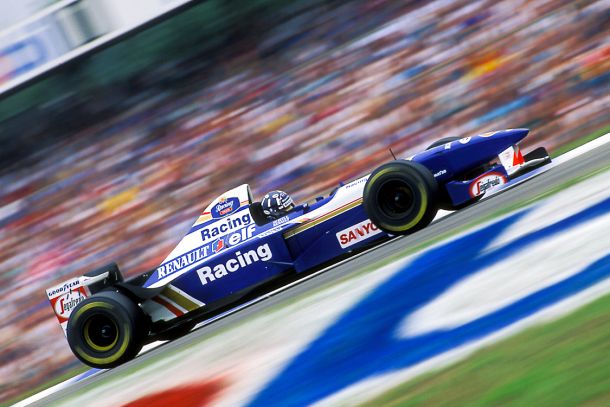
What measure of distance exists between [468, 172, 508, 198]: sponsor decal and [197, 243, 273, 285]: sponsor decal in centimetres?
188

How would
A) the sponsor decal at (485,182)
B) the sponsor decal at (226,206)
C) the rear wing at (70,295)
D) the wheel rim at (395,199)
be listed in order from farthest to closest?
1. the rear wing at (70,295)
2. the sponsor decal at (226,206)
3. the sponsor decal at (485,182)
4. the wheel rim at (395,199)

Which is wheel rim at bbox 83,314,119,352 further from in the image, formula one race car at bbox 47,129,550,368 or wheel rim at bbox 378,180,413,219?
wheel rim at bbox 378,180,413,219

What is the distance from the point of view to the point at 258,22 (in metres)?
13.2

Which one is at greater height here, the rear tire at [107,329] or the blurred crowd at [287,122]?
the blurred crowd at [287,122]

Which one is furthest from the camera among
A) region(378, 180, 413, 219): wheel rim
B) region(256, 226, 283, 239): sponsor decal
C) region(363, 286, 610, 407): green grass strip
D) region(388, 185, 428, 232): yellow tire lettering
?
region(256, 226, 283, 239): sponsor decal

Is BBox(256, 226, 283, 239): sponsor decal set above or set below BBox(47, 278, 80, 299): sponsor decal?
below

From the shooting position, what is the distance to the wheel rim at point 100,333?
8.50 meters

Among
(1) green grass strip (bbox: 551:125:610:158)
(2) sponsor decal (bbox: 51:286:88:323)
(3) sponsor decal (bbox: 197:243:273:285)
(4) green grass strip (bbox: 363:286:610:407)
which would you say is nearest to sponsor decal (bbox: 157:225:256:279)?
(3) sponsor decal (bbox: 197:243:273:285)

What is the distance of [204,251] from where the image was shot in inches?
334

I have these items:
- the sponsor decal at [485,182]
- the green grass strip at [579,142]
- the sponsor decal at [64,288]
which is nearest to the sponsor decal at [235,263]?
the sponsor decal at [64,288]

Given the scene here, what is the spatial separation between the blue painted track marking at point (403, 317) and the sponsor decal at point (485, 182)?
31.8 inches

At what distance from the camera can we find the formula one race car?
7.94m

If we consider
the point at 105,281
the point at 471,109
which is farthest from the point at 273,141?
the point at 105,281

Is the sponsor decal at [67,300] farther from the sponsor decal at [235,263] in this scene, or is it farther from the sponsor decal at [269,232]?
the sponsor decal at [269,232]
